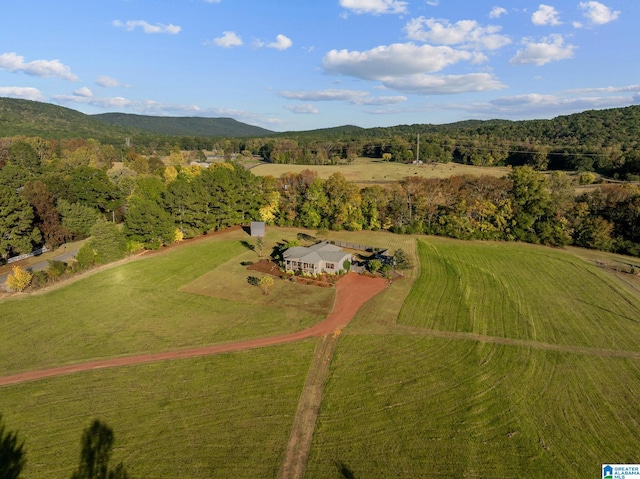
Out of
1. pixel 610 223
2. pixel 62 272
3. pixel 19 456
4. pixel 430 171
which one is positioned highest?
pixel 430 171

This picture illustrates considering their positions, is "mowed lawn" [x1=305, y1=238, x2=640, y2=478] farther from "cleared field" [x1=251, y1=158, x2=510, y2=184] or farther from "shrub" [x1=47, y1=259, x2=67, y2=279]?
"cleared field" [x1=251, y1=158, x2=510, y2=184]

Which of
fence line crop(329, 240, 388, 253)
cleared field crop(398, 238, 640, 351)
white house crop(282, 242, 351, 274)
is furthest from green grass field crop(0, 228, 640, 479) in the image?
fence line crop(329, 240, 388, 253)

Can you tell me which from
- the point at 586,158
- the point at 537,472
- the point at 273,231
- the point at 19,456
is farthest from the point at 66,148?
the point at 586,158

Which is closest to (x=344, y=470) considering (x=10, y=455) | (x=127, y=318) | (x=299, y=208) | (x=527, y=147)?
(x=10, y=455)

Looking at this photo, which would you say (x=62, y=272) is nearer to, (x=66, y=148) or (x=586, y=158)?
(x=66, y=148)

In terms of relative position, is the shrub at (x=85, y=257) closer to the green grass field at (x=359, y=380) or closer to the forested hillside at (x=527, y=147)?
the green grass field at (x=359, y=380)

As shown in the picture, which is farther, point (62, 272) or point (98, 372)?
point (62, 272)
